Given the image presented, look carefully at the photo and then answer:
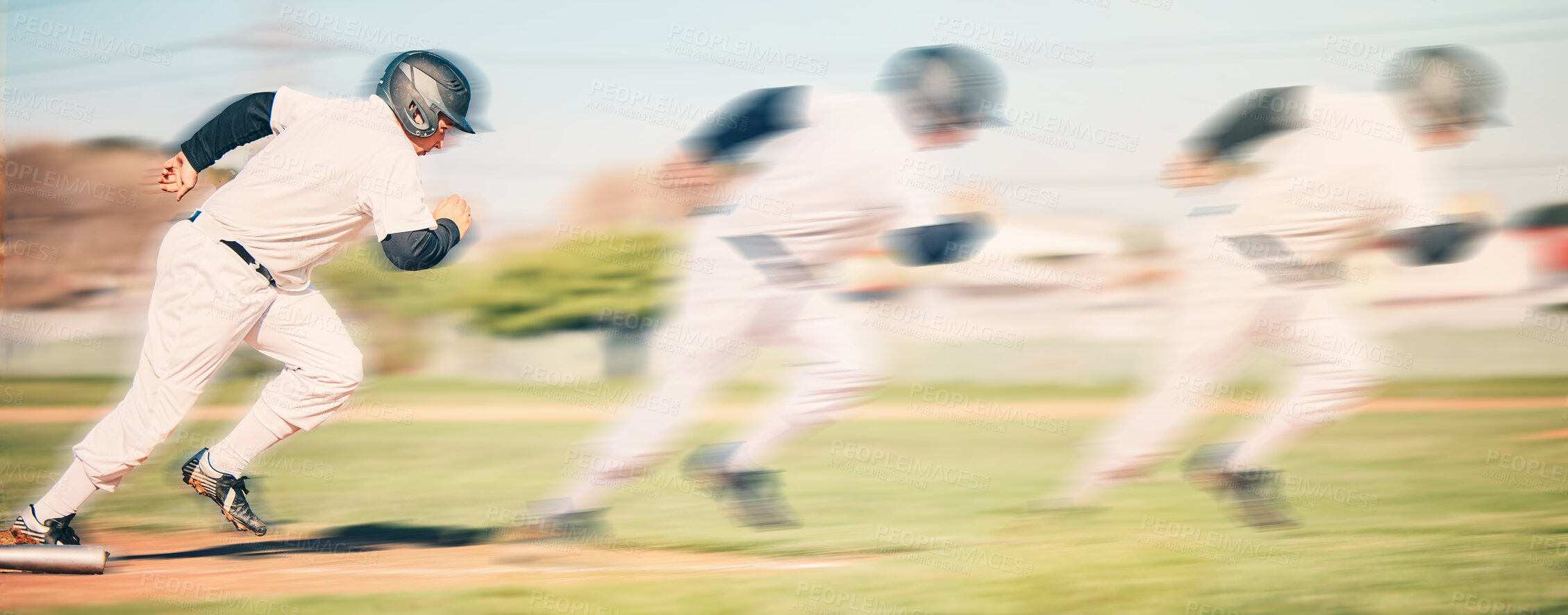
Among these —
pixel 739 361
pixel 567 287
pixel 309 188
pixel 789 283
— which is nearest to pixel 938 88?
pixel 789 283

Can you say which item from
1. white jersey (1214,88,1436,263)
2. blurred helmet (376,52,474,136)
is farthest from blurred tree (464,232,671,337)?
white jersey (1214,88,1436,263)

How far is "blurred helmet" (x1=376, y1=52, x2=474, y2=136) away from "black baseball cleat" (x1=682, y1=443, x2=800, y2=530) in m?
1.57

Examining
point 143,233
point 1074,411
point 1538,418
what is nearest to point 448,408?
point 143,233

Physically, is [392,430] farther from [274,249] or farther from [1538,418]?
[1538,418]

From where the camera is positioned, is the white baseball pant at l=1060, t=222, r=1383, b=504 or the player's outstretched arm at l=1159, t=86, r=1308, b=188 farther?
the player's outstretched arm at l=1159, t=86, r=1308, b=188

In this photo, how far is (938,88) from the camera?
417 cm

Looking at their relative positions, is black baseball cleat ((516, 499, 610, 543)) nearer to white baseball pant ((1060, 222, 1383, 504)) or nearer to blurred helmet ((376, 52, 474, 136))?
blurred helmet ((376, 52, 474, 136))

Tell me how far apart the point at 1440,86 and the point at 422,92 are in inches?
167

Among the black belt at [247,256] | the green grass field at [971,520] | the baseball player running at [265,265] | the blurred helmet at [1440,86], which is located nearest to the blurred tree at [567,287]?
the green grass field at [971,520]

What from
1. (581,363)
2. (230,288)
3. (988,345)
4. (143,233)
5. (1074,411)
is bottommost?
(1074,411)

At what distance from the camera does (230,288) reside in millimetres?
3545

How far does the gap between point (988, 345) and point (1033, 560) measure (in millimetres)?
3710

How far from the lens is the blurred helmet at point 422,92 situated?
3736 mm

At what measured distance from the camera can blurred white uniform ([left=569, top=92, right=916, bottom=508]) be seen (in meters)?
3.81
